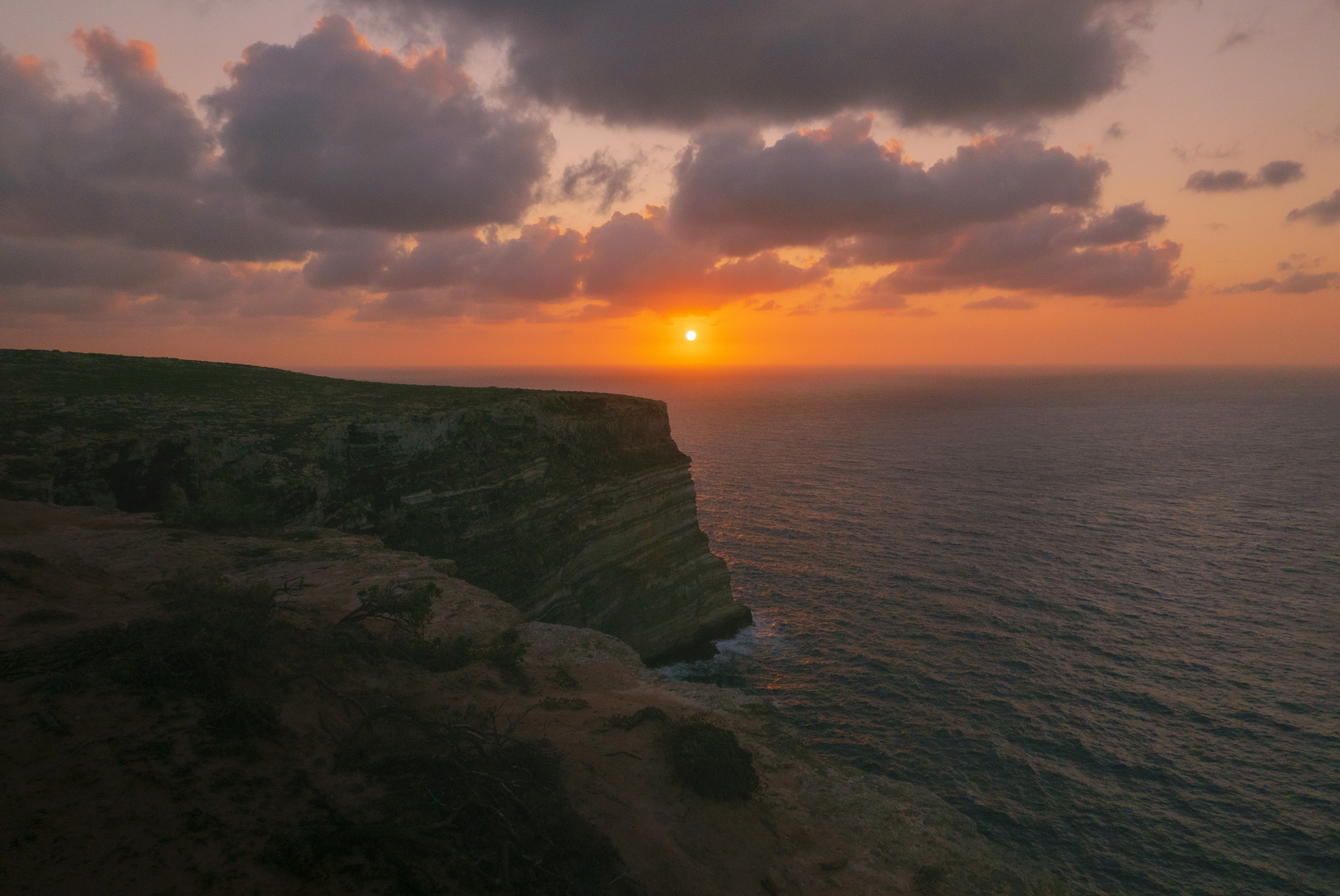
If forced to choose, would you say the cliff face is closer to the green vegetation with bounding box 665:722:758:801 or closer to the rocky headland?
the rocky headland

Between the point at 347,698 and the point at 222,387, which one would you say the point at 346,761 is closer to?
the point at 347,698

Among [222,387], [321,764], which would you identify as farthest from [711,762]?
[222,387]

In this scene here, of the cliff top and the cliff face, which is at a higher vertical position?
the cliff top

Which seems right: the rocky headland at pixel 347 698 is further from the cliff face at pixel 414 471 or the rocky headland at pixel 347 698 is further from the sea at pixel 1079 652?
the sea at pixel 1079 652

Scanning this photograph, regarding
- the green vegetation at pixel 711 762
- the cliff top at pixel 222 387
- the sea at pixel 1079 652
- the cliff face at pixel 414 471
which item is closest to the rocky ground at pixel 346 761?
the green vegetation at pixel 711 762

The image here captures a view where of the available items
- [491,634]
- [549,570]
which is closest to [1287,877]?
[491,634]

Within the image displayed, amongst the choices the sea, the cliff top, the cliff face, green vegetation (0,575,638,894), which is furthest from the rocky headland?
the sea
